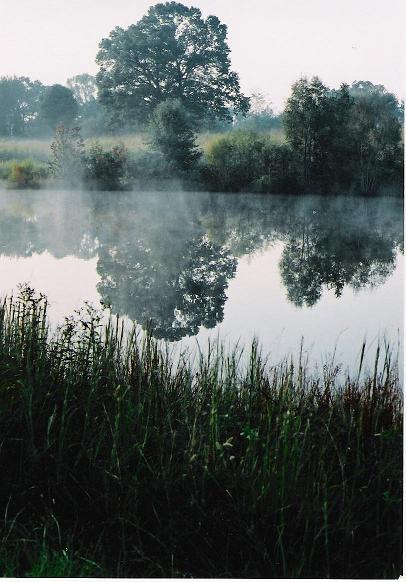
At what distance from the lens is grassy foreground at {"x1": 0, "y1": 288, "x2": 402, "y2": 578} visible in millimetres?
2768

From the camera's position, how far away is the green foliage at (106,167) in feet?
12.3

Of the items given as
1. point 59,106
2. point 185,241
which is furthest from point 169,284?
point 59,106

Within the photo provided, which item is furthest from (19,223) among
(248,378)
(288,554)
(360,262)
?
(288,554)

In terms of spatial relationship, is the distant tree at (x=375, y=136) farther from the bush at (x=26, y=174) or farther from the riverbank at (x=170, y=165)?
the bush at (x=26, y=174)

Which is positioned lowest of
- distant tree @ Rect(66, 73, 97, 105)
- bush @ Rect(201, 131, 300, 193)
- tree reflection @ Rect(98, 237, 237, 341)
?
tree reflection @ Rect(98, 237, 237, 341)

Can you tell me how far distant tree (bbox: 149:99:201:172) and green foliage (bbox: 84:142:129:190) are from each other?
19 cm

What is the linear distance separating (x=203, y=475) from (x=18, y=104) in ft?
7.16

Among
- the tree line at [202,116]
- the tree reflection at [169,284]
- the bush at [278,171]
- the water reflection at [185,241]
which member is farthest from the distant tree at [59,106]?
the bush at [278,171]

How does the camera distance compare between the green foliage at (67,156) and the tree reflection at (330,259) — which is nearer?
the tree reflection at (330,259)

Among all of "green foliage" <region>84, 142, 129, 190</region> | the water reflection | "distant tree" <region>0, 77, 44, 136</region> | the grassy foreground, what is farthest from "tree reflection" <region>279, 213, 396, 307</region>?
"distant tree" <region>0, 77, 44, 136</region>

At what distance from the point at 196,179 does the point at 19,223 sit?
947 millimetres

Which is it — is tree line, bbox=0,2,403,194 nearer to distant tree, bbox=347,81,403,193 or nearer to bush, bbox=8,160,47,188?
distant tree, bbox=347,81,403,193

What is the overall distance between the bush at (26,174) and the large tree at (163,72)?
49 centimetres

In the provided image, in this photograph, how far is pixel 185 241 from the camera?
13.0 ft
